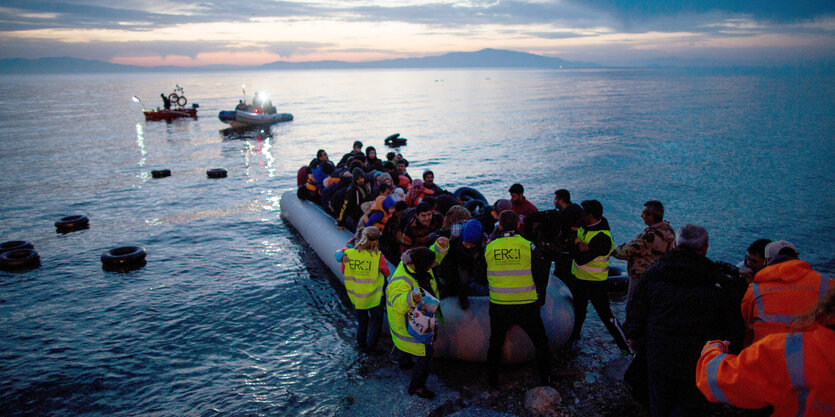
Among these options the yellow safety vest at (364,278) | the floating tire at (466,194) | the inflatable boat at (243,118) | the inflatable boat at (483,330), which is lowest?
the inflatable boat at (483,330)

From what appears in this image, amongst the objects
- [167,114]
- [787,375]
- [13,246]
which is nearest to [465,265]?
[787,375]

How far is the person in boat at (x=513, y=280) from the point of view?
433 cm

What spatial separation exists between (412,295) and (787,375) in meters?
2.81

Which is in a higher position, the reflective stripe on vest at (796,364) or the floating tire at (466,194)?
the reflective stripe on vest at (796,364)

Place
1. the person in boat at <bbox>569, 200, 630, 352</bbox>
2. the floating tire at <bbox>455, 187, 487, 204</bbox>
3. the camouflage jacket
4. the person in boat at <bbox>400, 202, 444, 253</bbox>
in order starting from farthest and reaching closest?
the floating tire at <bbox>455, 187, 487, 204</bbox> < the person in boat at <bbox>400, 202, 444, 253</bbox> < the person in boat at <bbox>569, 200, 630, 352</bbox> < the camouflage jacket

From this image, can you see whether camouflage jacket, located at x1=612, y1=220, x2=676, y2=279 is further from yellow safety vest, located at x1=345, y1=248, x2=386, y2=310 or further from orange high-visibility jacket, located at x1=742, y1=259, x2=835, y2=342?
yellow safety vest, located at x1=345, y1=248, x2=386, y2=310

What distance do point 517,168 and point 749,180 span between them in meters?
8.05

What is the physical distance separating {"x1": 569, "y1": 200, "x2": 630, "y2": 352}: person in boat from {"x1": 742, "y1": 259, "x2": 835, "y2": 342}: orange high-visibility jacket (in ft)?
5.94

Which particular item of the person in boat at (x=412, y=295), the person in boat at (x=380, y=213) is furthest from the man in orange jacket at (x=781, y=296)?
the person in boat at (x=380, y=213)

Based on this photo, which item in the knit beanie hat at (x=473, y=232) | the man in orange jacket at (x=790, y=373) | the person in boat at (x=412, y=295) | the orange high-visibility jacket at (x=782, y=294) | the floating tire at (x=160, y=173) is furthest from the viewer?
the floating tire at (x=160, y=173)

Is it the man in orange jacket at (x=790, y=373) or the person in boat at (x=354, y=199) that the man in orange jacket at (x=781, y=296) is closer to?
the man in orange jacket at (x=790, y=373)

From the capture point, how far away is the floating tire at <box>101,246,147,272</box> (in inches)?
345

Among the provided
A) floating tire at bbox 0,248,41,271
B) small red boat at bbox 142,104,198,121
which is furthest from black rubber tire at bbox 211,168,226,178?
small red boat at bbox 142,104,198,121

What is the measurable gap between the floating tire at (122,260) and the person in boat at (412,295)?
264 inches
